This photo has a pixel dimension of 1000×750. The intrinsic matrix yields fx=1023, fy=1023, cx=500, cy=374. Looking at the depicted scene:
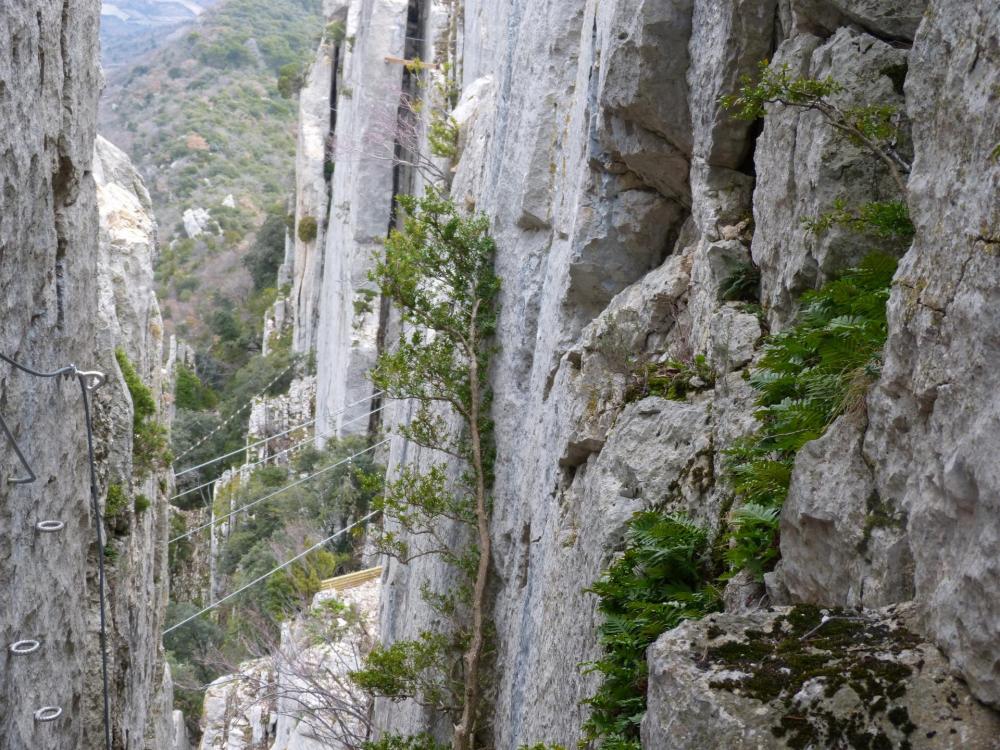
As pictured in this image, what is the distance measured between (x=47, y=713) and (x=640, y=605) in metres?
4.15

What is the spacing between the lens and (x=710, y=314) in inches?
248

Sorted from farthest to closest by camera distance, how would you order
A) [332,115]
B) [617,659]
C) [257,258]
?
[257,258] → [332,115] → [617,659]

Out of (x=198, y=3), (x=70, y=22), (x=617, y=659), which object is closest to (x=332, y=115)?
(x=70, y=22)

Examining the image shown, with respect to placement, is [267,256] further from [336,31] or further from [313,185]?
[336,31]

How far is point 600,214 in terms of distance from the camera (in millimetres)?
8391

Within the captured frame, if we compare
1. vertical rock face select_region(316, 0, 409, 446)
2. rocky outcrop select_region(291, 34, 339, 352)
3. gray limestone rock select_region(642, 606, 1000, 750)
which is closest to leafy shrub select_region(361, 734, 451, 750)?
gray limestone rock select_region(642, 606, 1000, 750)

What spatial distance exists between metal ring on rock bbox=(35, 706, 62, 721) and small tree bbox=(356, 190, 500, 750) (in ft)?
11.8

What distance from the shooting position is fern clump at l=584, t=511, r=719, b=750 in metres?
5.02

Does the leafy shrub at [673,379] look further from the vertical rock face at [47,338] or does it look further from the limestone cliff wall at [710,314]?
the vertical rock face at [47,338]

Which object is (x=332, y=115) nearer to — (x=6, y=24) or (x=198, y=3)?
(x=6, y=24)

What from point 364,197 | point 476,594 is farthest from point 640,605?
point 364,197

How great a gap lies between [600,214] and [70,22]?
4.25m

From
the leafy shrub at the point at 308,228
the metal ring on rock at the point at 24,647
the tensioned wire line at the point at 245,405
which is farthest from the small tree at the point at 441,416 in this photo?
the leafy shrub at the point at 308,228

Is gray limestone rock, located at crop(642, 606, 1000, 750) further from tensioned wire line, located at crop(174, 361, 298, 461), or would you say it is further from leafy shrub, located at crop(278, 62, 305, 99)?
leafy shrub, located at crop(278, 62, 305, 99)
